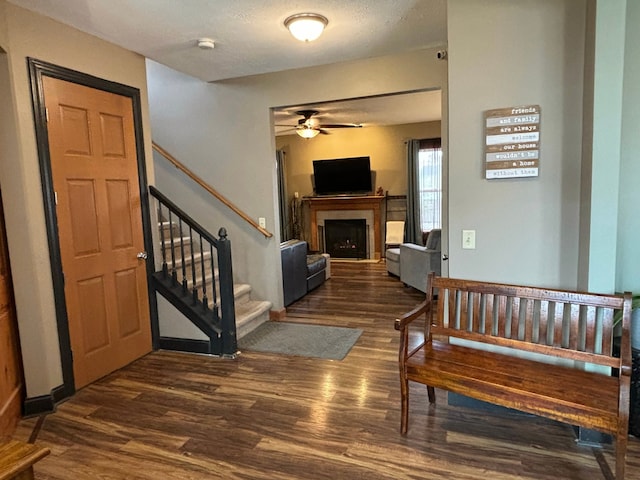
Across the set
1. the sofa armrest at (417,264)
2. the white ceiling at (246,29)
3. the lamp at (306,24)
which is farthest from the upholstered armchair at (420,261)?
the lamp at (306,24)

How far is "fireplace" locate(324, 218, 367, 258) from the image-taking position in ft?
28.1

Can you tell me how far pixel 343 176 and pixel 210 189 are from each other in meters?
4.47

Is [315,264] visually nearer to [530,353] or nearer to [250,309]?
[250,309]

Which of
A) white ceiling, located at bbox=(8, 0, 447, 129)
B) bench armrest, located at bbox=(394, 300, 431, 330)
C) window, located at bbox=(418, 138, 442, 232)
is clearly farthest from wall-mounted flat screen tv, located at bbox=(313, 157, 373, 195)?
bench armrest, located at bbox=(394, 300, 431, 330)

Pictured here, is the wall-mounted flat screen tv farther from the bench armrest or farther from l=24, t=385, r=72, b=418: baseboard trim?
l=24, t=385, r=72, b=418: baseboard trim

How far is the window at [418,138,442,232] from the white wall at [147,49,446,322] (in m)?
4.35

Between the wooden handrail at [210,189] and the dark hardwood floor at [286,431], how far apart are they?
1501 mm

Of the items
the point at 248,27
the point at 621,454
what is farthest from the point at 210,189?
the point at 621,454

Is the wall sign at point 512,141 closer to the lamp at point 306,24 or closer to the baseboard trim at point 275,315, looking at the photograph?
the lamp at point 306,24

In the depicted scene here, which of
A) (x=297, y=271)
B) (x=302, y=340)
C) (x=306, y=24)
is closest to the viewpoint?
(x=306, y=24)

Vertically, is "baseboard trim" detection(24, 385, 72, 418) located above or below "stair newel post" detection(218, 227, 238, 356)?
below

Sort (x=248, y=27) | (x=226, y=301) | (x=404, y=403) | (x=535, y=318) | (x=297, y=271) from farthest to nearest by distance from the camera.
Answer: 1. (x=297, y=271)
2. (x=226, y=301)
3. (x=248, y=27)
4. (x=535, y=318)
5. (x=404, y=403)

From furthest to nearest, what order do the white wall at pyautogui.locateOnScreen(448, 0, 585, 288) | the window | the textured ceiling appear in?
the window < the textured ceiling < the white wall at pyautogui.locateOnScreen(448, 0, 585, 288)

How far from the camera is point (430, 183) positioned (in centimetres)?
795
